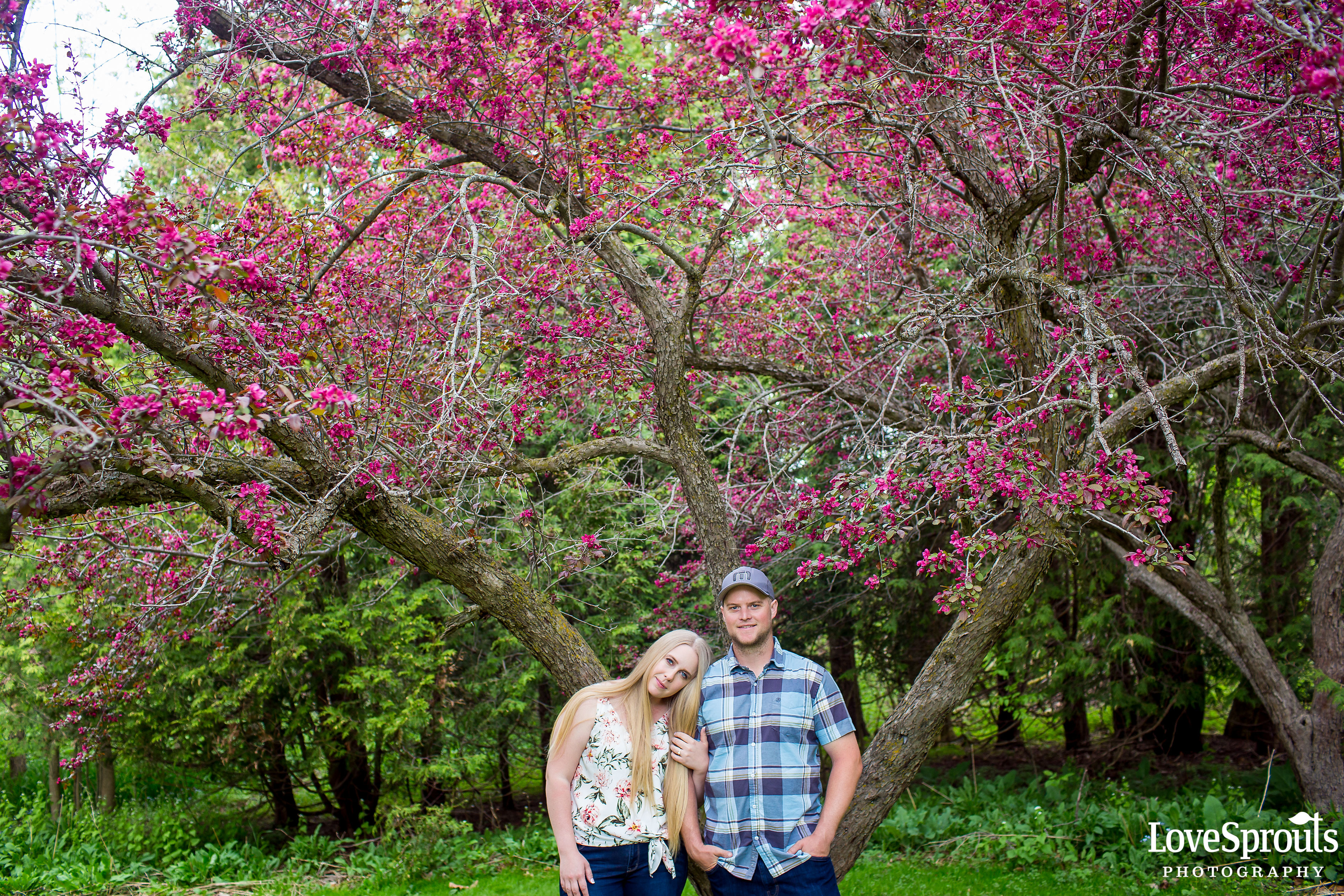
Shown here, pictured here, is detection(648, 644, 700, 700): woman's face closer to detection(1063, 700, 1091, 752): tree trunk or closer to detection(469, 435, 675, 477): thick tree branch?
detection(469, 435, 675, 477): thick tree branch

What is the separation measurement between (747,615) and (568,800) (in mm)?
778

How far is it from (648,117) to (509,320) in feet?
5.41

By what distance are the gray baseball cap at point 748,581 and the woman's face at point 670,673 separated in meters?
0.23

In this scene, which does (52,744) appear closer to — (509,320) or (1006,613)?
(509,320)

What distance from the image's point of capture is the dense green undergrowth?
5520 millimetres

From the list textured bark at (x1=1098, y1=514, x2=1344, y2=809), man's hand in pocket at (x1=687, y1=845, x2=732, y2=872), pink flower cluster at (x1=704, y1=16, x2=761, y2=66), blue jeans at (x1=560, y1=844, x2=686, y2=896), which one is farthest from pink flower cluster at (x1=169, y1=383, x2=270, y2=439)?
textured bark at (x1=1098, y1=514, x2=1344, y2=809)

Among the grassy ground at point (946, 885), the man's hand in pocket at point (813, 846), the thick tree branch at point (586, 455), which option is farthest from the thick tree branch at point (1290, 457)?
the man's hand in pocket at point (813, 846)

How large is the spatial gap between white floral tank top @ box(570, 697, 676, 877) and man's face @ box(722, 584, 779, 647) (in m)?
0.41

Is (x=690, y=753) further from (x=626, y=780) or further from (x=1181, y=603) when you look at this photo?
(x=1181, y=603)

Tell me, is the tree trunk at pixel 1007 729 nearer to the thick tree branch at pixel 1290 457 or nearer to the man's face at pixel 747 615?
the thick tree branch at pixel 1290 457

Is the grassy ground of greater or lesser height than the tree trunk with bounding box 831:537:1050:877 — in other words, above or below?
below

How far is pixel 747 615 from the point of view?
9.28 ft

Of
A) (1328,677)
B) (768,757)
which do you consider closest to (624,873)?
(768,757)

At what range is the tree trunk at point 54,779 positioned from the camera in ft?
24.2
